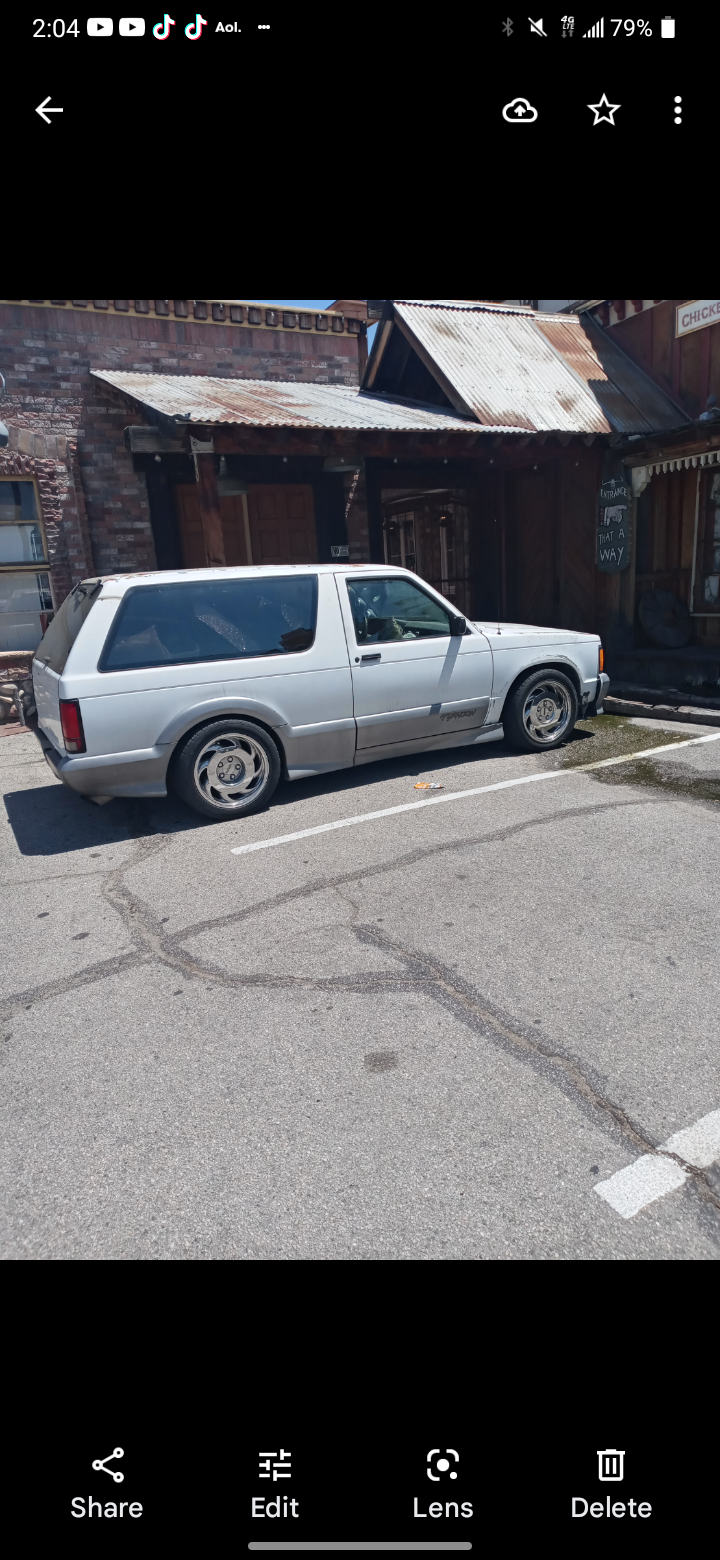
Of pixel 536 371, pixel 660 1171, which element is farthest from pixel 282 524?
pixel 660 1171

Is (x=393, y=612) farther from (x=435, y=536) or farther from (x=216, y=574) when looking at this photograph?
(x=435, y=536)

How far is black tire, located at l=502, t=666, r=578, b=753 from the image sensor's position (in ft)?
21.8

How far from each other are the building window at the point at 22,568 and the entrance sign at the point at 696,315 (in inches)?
343

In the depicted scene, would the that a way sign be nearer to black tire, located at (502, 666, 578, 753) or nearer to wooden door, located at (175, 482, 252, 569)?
wooden door, located at (175, 482, 252, 569)

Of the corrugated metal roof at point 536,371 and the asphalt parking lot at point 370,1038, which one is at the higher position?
the corrugated metal roof at point 536,371

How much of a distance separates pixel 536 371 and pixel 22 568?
7352mm

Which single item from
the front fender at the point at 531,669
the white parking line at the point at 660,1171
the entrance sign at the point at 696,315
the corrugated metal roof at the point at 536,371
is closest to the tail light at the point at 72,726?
the front fender at the point at 531,669

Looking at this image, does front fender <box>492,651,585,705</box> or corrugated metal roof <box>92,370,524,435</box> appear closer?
front fender <box>492,651,585,705</box>

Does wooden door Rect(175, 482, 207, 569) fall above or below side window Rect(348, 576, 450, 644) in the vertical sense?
above

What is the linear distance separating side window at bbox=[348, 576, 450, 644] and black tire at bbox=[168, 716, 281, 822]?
43.2 inches

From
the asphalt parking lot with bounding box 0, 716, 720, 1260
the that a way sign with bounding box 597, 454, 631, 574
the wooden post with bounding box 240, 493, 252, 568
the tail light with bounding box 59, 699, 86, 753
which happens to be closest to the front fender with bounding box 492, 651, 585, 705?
the asphalt parking lot with bounding box 0, 716, 720, 1260

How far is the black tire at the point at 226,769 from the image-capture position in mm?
5410

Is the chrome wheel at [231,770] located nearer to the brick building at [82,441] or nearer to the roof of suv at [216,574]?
the roof of suv at [216,574]

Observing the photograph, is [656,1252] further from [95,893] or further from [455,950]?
[95,893]
